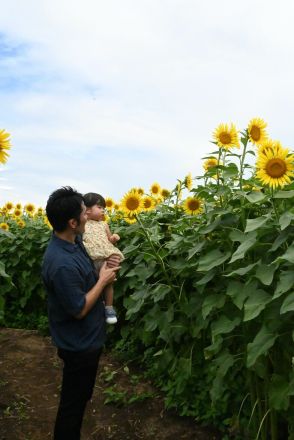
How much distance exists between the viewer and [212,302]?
3328 millimetres

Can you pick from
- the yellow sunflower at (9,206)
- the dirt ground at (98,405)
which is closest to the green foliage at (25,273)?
the dirt ground at (98,405)

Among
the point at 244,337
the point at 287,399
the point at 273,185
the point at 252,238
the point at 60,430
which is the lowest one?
the point at 60,430

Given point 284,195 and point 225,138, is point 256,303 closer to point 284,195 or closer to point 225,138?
point 284,195

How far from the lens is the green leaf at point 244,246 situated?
271cm

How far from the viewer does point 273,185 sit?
282 cm

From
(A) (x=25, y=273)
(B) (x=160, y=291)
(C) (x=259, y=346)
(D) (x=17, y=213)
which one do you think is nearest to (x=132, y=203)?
(B) (x=160, y=291)

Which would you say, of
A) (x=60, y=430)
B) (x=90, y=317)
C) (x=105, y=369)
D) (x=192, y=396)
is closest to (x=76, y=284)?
(x=90, y=317)

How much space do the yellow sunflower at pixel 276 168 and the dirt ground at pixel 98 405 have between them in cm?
214

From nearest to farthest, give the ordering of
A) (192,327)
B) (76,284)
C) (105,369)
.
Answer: (76,284), (192,327), (105,369)

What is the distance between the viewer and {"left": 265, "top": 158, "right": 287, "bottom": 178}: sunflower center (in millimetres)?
2836

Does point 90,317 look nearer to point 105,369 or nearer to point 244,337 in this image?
point 244,337

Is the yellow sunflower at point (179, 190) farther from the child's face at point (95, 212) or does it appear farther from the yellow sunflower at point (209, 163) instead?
the child's face at point (95, 212)

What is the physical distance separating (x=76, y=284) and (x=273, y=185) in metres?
1.22

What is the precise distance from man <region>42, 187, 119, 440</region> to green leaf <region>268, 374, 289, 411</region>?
1.04m
